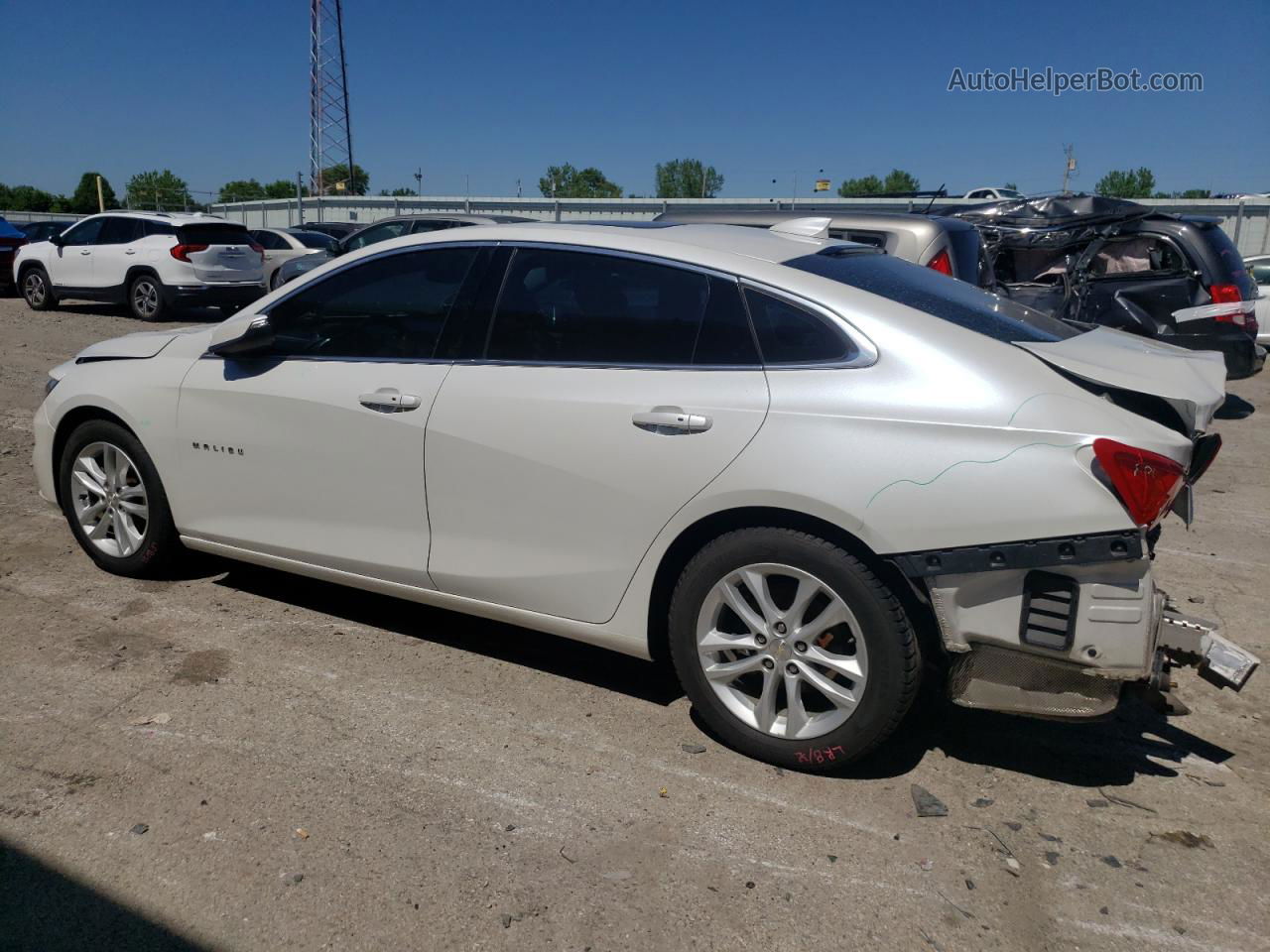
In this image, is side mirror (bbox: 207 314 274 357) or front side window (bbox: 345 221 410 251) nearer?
side mirror (bbox: 207 314 274 357)

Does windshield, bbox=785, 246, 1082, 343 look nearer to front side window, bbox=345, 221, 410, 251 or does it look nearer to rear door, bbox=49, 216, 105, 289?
front side window, bbox=345, 221, 410, 251

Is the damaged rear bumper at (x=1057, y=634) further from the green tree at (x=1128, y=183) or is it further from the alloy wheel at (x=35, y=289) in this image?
the green tree at (x=1128, y=183)

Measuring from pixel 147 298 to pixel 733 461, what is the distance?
15.2m

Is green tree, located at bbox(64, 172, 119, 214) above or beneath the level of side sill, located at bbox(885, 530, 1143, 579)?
above

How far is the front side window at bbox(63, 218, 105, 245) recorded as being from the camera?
1634cm

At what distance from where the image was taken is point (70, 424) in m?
4.84

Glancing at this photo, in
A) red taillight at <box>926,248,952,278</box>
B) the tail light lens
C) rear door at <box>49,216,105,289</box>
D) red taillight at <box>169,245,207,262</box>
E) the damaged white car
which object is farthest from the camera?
rear door at <box>49,216,105,289</box>

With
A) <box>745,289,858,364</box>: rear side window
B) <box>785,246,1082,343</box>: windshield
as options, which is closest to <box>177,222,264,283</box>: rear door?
<box>785,246,1082,343</box>: windshield

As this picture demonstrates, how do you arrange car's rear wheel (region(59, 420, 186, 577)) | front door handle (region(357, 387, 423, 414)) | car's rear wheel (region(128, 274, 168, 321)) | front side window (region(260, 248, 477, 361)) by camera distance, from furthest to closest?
1. car's rear wheel (region(128, 274, 168, 321))
2. car's rear wheel (region(59, 420, 186, 577))
3. front side window (region(260, 248, 477, 361))
4. front door handle (region(357, 387, 423, 414))

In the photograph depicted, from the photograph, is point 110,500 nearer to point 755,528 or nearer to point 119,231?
point 755,528

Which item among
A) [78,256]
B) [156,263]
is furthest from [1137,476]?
[78,256]

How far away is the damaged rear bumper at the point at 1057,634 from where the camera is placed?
113 inches

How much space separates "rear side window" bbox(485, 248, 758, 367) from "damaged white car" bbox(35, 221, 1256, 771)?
0.4 inches

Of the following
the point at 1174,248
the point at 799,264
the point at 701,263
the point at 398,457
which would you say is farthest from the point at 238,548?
the point at 1174,248
